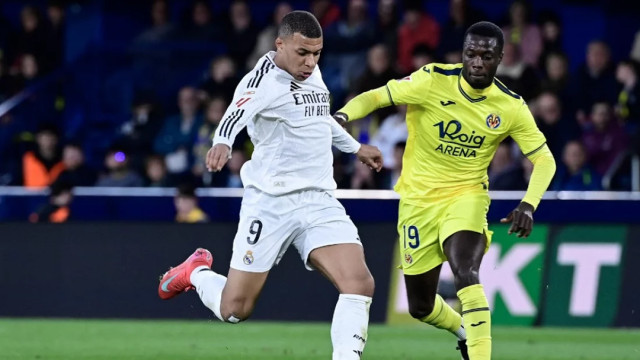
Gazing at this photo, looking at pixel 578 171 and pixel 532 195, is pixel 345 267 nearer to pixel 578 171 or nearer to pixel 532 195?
pixel 532 195

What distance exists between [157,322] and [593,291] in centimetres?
423

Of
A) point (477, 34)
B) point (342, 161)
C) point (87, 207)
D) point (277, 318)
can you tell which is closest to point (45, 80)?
point (87, 207)

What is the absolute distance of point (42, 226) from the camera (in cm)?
1338

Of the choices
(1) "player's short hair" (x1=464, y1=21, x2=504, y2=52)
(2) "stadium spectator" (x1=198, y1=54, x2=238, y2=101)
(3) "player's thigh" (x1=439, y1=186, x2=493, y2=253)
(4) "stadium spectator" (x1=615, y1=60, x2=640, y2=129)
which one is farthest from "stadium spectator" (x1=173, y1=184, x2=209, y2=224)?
(1) "player's short hair" (x1=464, y1=21, x2=504, y2=52)

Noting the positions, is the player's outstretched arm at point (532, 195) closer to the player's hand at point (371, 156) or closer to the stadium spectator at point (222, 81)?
the player's hand at point (371, 156)

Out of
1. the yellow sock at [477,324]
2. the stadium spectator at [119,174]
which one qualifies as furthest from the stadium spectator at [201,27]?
the yellow sock at [477,324]

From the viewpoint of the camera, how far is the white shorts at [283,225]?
26.3ft

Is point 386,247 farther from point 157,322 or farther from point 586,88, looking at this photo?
point 586,88

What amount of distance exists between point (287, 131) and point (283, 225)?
22.4 inches

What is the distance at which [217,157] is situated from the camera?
7.18m

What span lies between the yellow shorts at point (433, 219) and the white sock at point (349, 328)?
1.25 m

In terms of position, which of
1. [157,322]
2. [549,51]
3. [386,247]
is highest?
[549,51]

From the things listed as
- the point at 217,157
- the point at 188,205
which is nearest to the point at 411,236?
the point at 217,157

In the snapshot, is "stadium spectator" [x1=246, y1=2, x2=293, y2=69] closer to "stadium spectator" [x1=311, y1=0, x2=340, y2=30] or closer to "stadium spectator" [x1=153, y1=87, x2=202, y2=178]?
"stadium spectator" [x1=311, y1=0, x2=340, y2=30]
